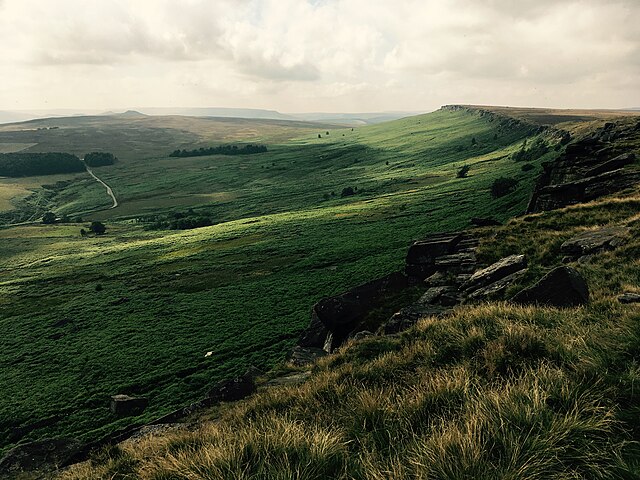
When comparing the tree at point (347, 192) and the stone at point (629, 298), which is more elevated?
the stone at point (629, 298)

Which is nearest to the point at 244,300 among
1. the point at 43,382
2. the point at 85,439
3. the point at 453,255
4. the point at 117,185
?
the point at 43,382

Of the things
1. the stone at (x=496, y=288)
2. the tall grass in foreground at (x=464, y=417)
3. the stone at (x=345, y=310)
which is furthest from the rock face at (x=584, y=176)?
the tall grass in foreground at (x=464, y=417)

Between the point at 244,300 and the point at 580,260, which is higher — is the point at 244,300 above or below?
below

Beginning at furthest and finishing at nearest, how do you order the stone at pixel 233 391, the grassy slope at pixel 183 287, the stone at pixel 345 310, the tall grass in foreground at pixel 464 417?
the grassy slope at pixel 183 287, the stone at pixel 345 310, the stone at pixel 233 391, the tall grass in foreground at pixel 464 417

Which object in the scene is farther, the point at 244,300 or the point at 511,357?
the point at 244,300

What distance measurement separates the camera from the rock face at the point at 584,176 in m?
37.0

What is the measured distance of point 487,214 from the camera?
6731cm

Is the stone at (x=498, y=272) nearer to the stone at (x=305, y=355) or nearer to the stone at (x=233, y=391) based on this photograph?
the stone at (x=305, y=355)

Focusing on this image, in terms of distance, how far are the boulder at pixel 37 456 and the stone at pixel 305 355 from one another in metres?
10.4

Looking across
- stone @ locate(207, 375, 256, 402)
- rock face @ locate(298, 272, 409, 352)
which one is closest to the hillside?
stone @ locate(207, 375, 256, 402)

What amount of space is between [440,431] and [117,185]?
21830 centimetres

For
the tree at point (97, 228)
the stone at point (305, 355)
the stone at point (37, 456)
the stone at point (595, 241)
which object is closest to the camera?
the stone at point (37, 456)

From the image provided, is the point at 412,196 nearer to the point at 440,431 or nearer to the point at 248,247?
the point at 248,247

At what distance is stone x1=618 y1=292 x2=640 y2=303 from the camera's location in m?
12.4
